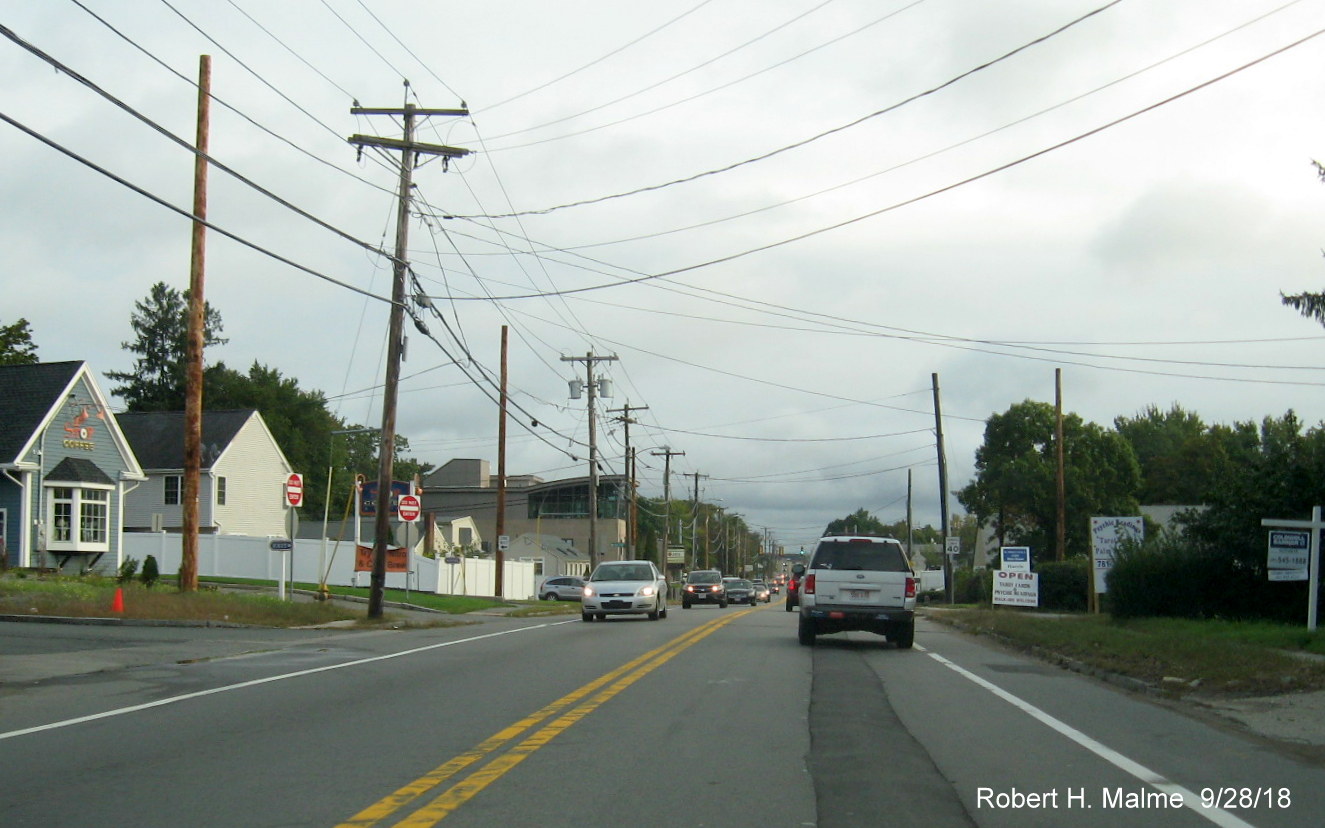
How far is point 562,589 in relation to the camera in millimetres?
60250

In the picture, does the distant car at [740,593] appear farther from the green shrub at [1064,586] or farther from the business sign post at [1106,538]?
the business sign post at [1106,538]

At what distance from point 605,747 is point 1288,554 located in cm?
1477

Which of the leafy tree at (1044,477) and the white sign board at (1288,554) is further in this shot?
the leafy tree at (1044,477)

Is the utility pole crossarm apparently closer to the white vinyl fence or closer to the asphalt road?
the asphalt road

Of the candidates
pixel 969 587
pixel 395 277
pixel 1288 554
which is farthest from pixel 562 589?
pixel 1288 554

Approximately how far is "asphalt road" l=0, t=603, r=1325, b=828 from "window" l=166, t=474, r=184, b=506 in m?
35.1

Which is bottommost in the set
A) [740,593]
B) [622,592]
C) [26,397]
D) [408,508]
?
[740,593]

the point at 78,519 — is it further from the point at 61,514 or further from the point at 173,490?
the point at 173,490

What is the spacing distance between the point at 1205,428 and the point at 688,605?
2405 inches

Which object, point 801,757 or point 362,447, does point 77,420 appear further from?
point 362,447

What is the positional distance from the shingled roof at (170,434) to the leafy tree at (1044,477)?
3905cm

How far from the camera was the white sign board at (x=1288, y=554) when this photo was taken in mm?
19672

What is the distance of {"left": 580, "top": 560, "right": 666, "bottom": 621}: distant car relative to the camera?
91.7 feet

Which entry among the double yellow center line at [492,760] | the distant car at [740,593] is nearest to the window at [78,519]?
the distant car at [740,593]
